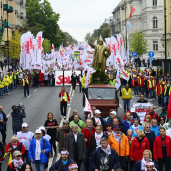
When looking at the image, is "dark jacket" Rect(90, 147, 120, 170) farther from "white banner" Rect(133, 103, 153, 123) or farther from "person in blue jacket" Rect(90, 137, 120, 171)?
"white banner" Rect(133, 103, 153, 123)

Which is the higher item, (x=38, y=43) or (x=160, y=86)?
(x=38, y=43)

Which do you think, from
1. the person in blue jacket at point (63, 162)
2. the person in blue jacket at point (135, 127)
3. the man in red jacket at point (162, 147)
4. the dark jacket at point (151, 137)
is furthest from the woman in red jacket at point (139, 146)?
the person in blue jacket at point (63, 162)

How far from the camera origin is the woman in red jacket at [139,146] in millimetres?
10242

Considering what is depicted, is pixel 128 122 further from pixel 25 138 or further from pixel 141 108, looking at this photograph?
pixel 25 138

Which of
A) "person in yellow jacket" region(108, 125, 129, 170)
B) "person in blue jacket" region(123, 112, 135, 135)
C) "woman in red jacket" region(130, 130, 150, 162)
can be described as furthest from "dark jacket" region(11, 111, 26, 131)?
"woman in red jacket" region(130, 130, 150, 162)

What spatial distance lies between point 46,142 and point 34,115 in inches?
459

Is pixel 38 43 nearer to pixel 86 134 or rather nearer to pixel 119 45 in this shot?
pixel 119 45

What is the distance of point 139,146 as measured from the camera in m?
10.3

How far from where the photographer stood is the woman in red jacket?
1024 centimetres

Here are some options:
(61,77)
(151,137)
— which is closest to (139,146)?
(151,137)

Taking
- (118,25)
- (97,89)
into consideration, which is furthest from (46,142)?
(118,25)

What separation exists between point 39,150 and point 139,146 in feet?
8.13

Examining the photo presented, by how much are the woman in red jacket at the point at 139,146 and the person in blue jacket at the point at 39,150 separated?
82.6 inches

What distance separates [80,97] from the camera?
30.1 metres
